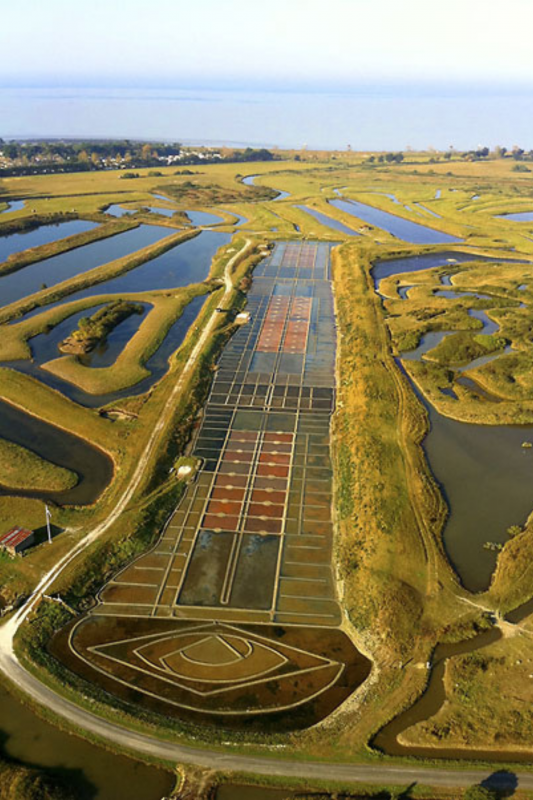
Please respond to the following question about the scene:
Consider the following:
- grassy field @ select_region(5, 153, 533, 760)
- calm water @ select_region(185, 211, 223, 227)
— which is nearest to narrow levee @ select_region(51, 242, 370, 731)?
grassy field @ select_region(5, 153, 533, 760)

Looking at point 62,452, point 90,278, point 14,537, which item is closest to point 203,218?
point 90,278

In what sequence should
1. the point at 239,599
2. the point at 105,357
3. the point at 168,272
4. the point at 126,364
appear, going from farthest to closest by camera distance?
1. the point at 168,272
2. the point at 105,357
3. the point at 126,364
4. the point at 239,599

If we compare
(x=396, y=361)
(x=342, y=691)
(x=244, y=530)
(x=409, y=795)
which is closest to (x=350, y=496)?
(x=244, y=530)

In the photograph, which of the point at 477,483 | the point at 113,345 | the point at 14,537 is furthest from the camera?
the point at 113,345

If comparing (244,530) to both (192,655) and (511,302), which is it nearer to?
(192,655)

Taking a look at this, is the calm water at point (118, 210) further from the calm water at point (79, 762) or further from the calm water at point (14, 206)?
the calm water at point (79, 762)

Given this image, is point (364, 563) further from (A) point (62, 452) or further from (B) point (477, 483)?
(A) point (62, 452)
